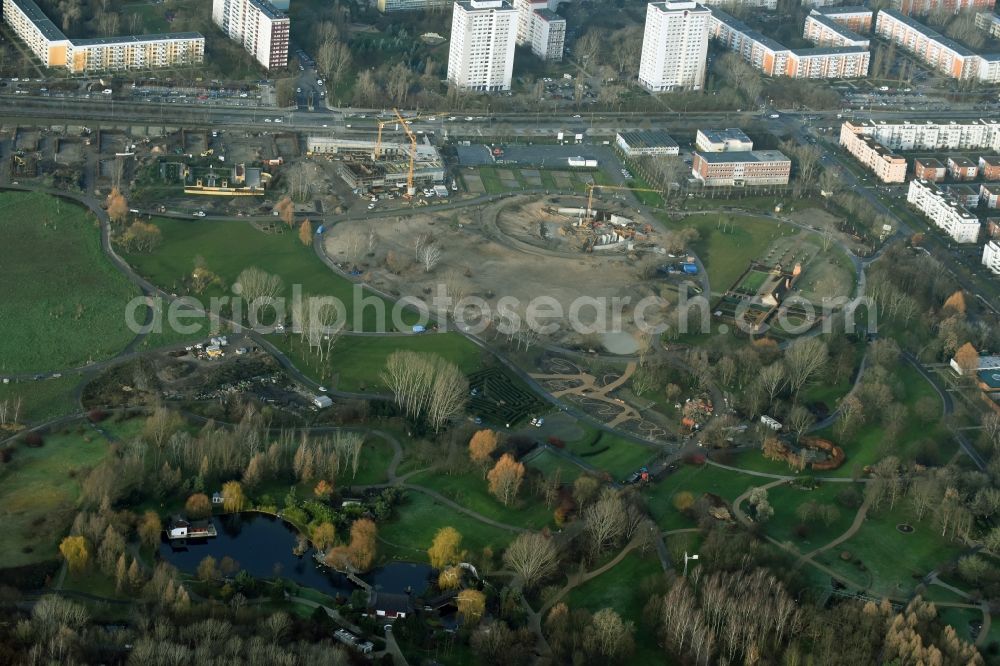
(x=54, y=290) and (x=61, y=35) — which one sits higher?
(x=61, y=35)

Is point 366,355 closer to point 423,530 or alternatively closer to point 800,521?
point 423,530

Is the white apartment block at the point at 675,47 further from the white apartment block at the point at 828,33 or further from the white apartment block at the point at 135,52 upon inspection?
the white apartment block at the point at 135,52

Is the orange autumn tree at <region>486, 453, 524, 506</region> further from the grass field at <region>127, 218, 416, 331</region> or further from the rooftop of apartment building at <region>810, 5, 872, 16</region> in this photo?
the rooftop of apartment building at <region>810, 5, 872, 16</region>

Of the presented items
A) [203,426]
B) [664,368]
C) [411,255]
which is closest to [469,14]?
[411,255]

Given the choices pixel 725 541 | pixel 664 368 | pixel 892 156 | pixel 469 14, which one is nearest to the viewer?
pixel 725 541

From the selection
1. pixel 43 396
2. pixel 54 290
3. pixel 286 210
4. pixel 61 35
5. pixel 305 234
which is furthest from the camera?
pixel 61 35

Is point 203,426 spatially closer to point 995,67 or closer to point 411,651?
point 411,651

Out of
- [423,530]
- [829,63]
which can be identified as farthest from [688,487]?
[829,63]
